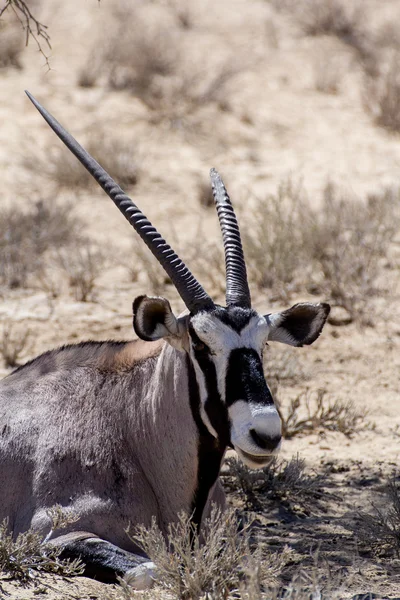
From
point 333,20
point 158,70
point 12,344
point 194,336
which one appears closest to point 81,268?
point 12,344

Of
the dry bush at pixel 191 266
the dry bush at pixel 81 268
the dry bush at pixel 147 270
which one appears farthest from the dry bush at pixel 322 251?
the dry bush at pixel 81 268

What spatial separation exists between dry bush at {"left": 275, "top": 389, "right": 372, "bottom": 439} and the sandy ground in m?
0.07

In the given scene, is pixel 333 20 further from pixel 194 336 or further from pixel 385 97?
pixel 194 336

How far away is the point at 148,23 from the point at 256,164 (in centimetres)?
613

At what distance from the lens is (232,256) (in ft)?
15.2

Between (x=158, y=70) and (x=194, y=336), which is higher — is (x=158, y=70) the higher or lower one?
the higher one

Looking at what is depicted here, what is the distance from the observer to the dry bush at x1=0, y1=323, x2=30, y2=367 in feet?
24.6

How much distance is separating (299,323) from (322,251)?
17.5ft

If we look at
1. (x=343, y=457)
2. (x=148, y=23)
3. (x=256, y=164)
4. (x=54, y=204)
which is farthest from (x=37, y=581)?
(x=148, y=23)

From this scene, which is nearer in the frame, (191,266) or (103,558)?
(103,558)

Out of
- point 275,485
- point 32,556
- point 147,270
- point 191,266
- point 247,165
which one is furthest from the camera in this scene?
point 247,165

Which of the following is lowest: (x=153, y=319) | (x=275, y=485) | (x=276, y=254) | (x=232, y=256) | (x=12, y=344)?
(x=275, y=485)

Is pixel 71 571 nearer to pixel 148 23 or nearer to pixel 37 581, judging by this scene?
pixel 37 581

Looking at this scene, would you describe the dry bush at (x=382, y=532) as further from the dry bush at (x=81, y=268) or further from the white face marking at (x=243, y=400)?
the dry bush at (x=81, y=268)
